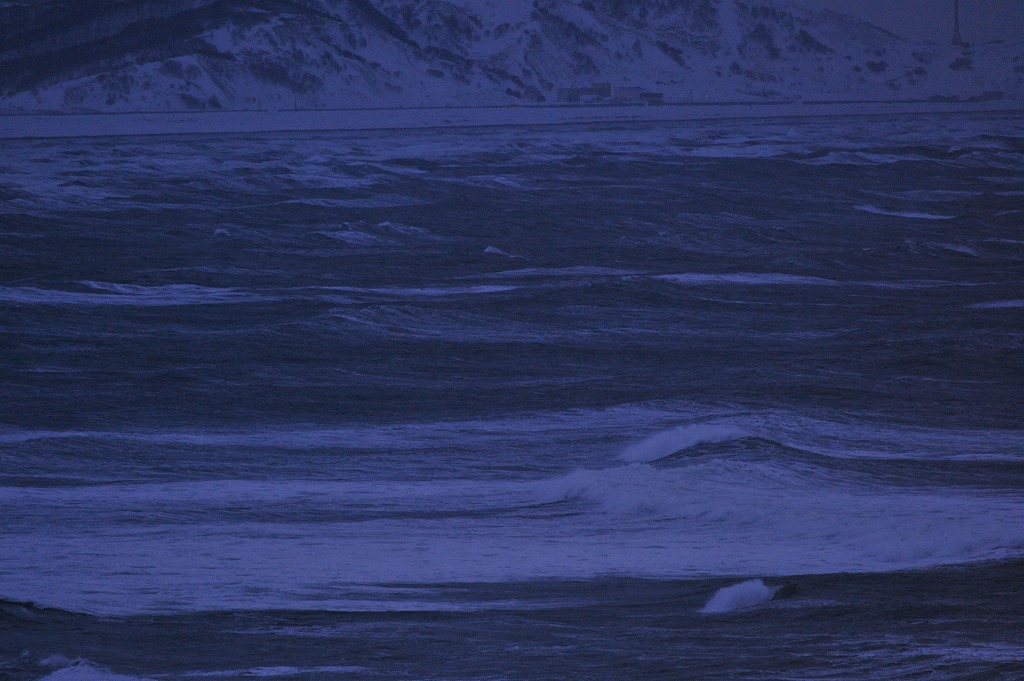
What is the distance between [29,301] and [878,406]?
11.3 metres

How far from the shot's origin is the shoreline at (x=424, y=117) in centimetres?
5409

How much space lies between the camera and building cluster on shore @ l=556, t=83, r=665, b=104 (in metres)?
72.9

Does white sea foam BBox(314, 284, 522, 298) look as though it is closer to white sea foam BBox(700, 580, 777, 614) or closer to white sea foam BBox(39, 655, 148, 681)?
white sea foam BBox(700, 580, 777, 614)

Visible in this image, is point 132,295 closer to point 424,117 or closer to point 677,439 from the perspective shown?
point 677,439

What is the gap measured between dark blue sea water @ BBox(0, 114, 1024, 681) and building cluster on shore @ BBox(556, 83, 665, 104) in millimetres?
49390

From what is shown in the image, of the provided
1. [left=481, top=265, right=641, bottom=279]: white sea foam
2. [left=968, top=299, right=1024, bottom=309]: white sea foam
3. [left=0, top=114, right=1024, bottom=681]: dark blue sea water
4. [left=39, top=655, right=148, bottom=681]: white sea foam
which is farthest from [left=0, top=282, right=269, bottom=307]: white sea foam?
A: [left=39, top=655, right=148, bottom=681]: white sea foam

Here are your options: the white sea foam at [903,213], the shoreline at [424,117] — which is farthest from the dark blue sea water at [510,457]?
the shoreline at [424,117]

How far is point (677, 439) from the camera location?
32.5 feet

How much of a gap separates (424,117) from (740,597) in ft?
197

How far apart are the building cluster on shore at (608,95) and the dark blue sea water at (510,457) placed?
49390 millimetres

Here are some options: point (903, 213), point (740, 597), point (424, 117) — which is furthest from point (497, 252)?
point (424, 117)

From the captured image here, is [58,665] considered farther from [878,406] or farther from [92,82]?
[92,82]

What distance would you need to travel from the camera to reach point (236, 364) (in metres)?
13.3

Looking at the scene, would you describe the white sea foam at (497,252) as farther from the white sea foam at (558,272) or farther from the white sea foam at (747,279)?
the white sea foam at (747,279)
